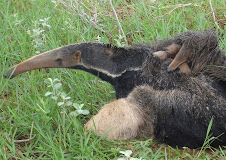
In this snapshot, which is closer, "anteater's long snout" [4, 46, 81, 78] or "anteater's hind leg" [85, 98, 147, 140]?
"anteater's hind leg" [85, 98, 147, 140]

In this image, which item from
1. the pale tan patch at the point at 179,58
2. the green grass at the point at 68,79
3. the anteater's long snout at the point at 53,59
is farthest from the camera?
the anteater's long snout at the point at 53,59

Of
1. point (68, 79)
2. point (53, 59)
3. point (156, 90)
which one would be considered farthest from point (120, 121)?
point (68, 79)

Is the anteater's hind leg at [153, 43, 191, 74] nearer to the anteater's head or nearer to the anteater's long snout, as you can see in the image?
the anteater's head

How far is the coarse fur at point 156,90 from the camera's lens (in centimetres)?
320

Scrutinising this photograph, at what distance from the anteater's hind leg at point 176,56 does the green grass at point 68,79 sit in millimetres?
818

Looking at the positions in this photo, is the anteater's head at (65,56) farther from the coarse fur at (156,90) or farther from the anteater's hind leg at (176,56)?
the anteater's hind leg at (176,56)

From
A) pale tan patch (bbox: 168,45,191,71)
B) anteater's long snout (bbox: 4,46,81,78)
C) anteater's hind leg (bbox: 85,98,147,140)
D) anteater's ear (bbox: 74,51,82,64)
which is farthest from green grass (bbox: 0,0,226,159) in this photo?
pale tan patch (bbox: 168,45,191,71)

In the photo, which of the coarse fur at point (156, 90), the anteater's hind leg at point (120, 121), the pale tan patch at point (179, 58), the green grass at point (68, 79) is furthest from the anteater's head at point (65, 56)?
the pale tan patch at point (179, 58)

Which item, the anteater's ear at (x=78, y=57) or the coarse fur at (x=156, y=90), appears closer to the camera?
the coarse fur at (x=156, y=90)

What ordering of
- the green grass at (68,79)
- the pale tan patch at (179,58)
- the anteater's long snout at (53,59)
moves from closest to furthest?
the green grass at (68,79) → the pale tan patch at (179,58) → the anteater's long snout at (53,59)

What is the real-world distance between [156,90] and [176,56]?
401mm

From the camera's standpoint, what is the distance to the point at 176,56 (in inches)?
128

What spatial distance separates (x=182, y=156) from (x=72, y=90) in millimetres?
1623

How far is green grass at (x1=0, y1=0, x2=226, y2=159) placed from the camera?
312 centimetres
